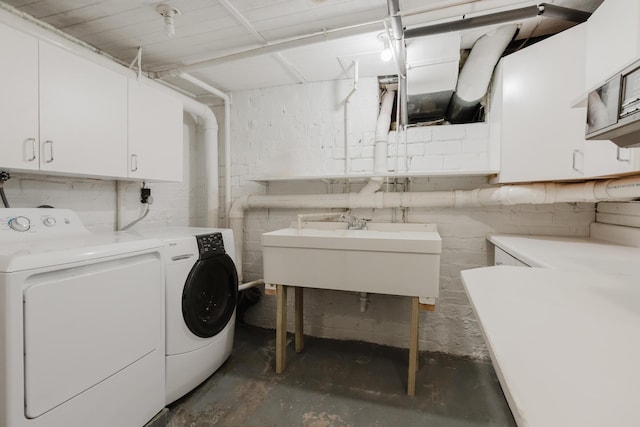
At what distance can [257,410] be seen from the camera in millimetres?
1687

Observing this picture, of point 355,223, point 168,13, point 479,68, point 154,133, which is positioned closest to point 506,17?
point 479,68

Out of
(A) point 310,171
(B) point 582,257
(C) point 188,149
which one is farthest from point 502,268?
(C) point 188,149

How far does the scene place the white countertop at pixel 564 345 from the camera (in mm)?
338

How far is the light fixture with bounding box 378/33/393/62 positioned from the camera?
1841 mm

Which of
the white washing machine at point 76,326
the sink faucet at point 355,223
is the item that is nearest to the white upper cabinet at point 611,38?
the sink faucet at point 355,223

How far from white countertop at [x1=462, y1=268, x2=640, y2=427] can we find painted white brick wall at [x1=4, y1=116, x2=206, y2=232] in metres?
2.38

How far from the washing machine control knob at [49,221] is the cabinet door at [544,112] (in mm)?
2769

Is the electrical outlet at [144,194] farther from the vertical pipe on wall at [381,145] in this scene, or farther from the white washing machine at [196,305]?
the vertical pipe on wall at [381,145]

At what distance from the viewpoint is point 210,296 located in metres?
1.94

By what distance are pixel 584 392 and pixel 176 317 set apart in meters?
1.84

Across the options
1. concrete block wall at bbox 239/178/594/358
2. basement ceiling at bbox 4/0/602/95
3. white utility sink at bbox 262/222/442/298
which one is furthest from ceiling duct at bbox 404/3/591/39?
white utility sink at bbox 262/222/442/298

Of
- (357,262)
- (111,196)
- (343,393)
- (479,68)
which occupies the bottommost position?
(343,393)

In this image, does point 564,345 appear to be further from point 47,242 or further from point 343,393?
point 47,242

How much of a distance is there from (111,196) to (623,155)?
3.12 meters
